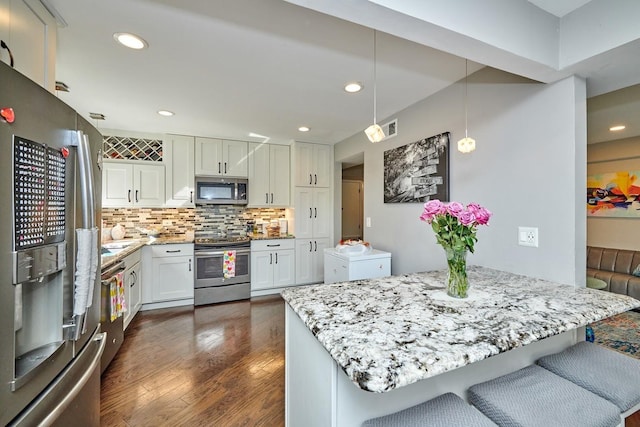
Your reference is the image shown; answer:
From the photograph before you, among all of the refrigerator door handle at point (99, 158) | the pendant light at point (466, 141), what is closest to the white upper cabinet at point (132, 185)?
the refrigerator door handle at point (99, 158)

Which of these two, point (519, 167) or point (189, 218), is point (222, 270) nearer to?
Result: point (189, 218)

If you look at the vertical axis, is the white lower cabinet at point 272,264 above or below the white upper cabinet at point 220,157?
below

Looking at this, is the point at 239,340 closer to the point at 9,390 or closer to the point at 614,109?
the point at 9,390

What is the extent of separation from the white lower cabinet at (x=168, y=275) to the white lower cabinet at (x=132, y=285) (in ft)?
0.45

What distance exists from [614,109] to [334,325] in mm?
3435

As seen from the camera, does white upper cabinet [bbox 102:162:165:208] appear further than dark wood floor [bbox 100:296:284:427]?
Yes

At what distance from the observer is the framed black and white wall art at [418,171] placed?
7.77 feet

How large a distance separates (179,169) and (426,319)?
3.75 m

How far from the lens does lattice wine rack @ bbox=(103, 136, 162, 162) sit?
3555mm

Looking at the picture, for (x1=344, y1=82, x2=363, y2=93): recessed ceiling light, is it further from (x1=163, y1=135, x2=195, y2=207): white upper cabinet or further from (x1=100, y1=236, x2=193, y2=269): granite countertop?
(x1=163, y1=135, x2=195, y2=207): white upper cabinet

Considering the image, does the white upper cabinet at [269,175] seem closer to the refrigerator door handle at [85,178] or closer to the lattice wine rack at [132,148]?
the lattice wine rack at [132,148]

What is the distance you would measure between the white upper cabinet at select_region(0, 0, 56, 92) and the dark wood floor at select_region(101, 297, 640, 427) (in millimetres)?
1961

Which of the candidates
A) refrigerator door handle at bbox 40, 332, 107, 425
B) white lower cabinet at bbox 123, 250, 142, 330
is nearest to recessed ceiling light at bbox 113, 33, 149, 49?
refrigerator door handle at bbox 40, 332, 107, 425

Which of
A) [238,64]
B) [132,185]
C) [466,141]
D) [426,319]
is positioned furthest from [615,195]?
[132,185]
